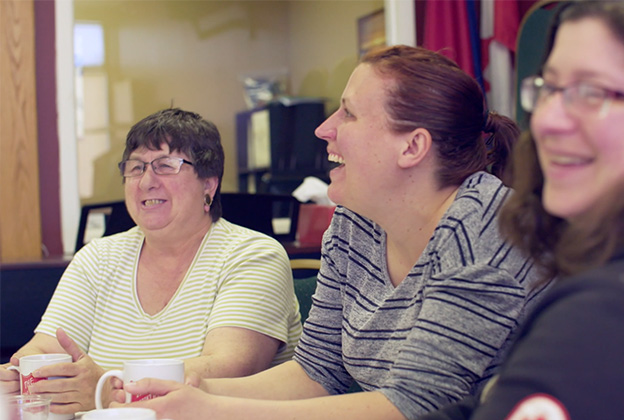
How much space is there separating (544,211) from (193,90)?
11.4 ft

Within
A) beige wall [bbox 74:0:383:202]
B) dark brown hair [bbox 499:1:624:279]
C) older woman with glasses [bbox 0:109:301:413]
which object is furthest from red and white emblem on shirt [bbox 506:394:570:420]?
beige wall [bbox 74:0:383:202]

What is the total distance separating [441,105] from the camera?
1280 mm

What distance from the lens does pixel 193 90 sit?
13.4 ft

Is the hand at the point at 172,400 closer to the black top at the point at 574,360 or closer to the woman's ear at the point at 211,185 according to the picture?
the black top at the point at 574,360

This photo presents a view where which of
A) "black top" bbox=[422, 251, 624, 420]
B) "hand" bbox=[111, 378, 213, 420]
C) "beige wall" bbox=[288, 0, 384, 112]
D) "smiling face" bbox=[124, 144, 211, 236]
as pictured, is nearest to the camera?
"black top" bbox=[422, 251, 624, 420]

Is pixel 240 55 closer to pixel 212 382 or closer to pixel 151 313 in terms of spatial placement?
pixel 151 313

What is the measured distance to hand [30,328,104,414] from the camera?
4.03ft

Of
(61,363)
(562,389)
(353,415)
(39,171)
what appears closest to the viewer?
(562,389)

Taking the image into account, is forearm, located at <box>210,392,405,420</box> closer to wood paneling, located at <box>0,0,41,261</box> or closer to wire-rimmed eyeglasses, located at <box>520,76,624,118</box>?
wire-rimmed eyeglasses, located at <box>520,76,624,118</box>

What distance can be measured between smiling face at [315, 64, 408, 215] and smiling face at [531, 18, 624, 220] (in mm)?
594

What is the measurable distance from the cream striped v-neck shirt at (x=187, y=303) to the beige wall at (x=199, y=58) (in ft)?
5.45

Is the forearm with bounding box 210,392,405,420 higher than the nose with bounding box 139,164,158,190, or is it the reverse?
the nose with bounding box 139,164,158,190

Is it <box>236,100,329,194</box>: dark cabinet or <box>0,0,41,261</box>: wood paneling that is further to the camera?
<box>236,100,329,194</box>: dark cabinet

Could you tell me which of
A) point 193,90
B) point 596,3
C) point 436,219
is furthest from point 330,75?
point 596,3
